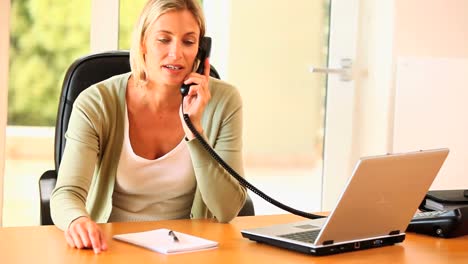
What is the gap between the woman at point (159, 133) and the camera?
1.90 metres

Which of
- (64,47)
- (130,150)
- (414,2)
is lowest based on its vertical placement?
(130,150)

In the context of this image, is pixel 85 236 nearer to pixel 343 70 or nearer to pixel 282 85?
pixel 282 85

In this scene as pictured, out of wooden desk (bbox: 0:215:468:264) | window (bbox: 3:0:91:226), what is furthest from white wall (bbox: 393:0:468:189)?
wooden desk (bbox: 0:215:468:264)

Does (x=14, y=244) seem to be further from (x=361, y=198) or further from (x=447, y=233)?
(x=447, y=233)

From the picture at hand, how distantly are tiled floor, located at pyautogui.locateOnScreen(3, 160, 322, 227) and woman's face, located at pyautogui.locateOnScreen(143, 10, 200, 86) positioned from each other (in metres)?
1.31

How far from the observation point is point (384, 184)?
4.74 feet

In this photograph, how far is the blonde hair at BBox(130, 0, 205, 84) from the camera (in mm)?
1942

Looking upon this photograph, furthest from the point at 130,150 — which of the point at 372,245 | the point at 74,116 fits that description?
the point at 372,245

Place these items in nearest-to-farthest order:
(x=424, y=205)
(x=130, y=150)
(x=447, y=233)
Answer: (x=447, y=233) → (x=424, y=205) → (x=130, y=150)

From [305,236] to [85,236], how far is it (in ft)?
1.42

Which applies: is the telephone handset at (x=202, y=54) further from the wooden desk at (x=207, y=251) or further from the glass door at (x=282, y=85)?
the glass door at (x=282, y=85)

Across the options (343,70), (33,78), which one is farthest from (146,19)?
(343,70)

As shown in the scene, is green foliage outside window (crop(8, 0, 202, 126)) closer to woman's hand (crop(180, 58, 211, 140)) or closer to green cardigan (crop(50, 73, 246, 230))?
green cardigan (crop(50, 73, 246, 230))

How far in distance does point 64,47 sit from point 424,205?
181cm
